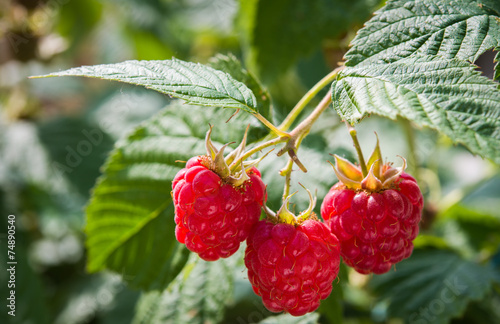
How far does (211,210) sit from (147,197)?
0.27m

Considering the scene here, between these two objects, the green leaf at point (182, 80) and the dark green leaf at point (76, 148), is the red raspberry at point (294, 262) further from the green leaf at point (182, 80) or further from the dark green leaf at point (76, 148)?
the dark green leaf at point (76, 148)

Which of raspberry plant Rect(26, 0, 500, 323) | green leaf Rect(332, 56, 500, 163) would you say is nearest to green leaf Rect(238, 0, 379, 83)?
raspberry plant Rect(26, 0, 500, 323)

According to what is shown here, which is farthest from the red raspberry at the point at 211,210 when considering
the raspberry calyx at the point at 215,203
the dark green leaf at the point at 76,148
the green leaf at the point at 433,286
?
the dark green leaf at the point at 76,148

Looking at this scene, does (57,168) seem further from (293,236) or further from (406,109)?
(406,109)

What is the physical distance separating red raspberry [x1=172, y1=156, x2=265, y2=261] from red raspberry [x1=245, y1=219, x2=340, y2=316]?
0.10 ft

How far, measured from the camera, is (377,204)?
1.99 ft

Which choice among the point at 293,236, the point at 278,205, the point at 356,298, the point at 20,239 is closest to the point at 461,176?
the point at 356,298

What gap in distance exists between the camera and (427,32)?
61 centimetres

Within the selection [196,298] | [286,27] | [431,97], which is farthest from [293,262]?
[286,27]

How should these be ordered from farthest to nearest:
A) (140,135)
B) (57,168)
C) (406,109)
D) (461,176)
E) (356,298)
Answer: (461,176) < (57,168) < (356,298) < (140,135) < (406,109)

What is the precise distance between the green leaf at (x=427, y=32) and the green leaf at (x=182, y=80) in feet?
0.48

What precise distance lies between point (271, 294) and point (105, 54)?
2129 mm

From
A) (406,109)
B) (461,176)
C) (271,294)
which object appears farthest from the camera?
(461,176)

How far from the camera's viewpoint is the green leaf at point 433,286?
39.3 inches
